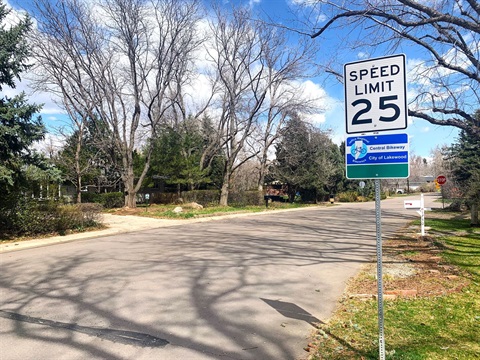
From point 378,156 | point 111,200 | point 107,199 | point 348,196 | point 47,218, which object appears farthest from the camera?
point 348,196

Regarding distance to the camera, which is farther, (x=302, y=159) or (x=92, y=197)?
(x=302, y=159)

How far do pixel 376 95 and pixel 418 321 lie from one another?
9.70ft

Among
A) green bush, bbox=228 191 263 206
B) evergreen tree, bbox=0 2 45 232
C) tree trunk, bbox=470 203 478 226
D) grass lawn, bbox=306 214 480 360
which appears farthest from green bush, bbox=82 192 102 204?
grass lawn, bbox=306 214 480 360

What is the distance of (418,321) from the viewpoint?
445 cm

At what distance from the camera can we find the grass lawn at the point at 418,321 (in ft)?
11.9

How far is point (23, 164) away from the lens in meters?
12.9

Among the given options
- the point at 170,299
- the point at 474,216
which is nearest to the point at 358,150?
the point at 170,299

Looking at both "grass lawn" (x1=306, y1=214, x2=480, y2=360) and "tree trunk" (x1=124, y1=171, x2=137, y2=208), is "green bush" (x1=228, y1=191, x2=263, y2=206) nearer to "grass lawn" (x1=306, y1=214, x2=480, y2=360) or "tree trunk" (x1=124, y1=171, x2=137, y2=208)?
"tree trunk" (x1=124, y1=171, x2=137, y2=208)

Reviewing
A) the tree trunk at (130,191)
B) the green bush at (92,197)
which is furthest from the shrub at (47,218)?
the green bush at (92,197)

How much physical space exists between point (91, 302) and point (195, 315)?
1.81m

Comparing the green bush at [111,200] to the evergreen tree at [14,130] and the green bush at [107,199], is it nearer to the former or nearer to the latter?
the green bush at [107,199]

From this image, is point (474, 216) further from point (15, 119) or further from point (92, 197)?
point (92, 197)

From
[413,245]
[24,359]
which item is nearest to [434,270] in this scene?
[413,245]

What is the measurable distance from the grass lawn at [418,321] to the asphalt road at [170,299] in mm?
312
